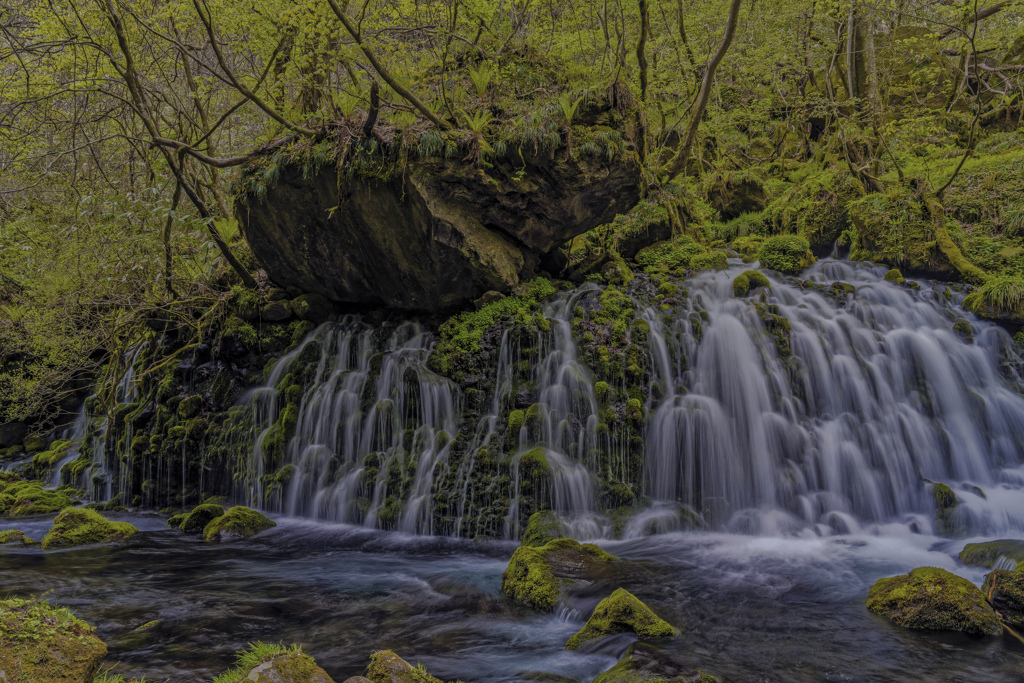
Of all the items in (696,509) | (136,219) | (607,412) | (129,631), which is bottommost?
(129,631)

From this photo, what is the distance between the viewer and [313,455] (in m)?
9.33

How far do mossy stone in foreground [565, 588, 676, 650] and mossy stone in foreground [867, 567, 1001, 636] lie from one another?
6.23 ft

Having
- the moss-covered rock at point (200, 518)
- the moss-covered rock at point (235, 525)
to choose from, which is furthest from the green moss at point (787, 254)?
the moss-covered rock at point (200, 518)

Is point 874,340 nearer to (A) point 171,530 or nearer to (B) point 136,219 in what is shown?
(A) point 171,530

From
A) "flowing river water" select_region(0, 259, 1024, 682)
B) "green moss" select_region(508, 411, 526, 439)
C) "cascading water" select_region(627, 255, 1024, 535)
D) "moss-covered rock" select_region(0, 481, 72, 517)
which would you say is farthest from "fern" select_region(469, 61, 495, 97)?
"moss-covered rock" select_region(0, 481, 72, 517)

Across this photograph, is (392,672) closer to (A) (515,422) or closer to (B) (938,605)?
(B) (938,605)

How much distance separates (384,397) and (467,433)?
5.64 feet

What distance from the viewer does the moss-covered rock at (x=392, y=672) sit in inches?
121

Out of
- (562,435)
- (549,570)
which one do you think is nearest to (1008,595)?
(549,570)

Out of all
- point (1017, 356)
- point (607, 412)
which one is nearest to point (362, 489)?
point (607, 412)

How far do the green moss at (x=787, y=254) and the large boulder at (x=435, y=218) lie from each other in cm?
364

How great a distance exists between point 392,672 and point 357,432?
6.44m

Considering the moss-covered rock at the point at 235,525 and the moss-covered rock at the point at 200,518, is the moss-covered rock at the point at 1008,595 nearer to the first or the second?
the moss-covered rock at the point at 235,525

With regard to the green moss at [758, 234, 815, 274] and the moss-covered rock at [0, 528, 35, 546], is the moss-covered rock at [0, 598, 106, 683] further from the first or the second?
the green moss at [758, 234, 815, 274]
